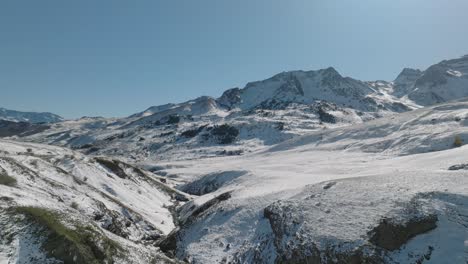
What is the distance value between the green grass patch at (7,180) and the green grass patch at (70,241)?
1097 cm

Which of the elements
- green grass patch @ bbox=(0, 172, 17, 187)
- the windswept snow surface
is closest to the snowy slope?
green grass patch @ bbox=(0, 172, 17, 187)

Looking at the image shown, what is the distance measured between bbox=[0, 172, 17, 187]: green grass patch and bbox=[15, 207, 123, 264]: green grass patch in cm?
1097

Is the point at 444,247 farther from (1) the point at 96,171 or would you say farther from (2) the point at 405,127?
(2) the point at 405,127

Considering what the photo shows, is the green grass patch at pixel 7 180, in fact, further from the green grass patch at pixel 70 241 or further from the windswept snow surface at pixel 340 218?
the windswept snow surface at pixel 340 218

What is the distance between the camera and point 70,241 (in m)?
23.5

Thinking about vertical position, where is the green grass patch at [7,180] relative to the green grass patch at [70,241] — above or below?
above

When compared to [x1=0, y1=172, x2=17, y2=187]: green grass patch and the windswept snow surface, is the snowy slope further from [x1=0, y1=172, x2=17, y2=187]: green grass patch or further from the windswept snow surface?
the windswept snow surface

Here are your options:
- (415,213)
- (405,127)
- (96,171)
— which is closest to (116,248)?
(415,213)

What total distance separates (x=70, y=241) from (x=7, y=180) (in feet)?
58.8

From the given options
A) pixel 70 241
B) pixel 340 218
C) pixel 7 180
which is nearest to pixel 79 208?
pixel 7 180

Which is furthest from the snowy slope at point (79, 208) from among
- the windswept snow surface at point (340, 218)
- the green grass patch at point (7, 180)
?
the windswept snow surface at point (340, 218)

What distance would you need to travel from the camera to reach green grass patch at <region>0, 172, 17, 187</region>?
116 feet

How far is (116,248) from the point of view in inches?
1005

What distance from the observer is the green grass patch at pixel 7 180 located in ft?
116
